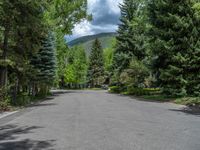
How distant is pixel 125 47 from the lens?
47656 mm

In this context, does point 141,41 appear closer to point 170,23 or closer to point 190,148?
point 170,23

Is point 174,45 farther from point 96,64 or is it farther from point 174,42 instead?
point 96,64

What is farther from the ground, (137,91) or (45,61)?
(45,61)

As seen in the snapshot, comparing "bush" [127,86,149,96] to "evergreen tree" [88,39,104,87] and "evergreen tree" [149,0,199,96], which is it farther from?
"evergreen tree" [88,39,104,87]

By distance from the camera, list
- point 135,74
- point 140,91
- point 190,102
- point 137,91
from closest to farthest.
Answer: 1. point 190,102
2. point 140,91
3. point 137,91
4. point 135,74

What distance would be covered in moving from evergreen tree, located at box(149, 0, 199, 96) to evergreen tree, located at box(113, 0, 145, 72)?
50.1 ft

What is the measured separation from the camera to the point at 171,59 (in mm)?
29516

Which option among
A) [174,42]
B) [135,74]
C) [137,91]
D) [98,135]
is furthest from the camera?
[135,74]

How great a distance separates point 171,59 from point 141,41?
1741 centimetres

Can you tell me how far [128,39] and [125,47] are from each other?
1.13 m

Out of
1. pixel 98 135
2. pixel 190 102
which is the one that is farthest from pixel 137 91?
pixel 98 135

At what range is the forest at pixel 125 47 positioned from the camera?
21641mm

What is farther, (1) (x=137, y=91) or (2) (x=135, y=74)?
(2) (x=135, y=74)

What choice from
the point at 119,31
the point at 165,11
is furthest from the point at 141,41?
the point at 165,11
